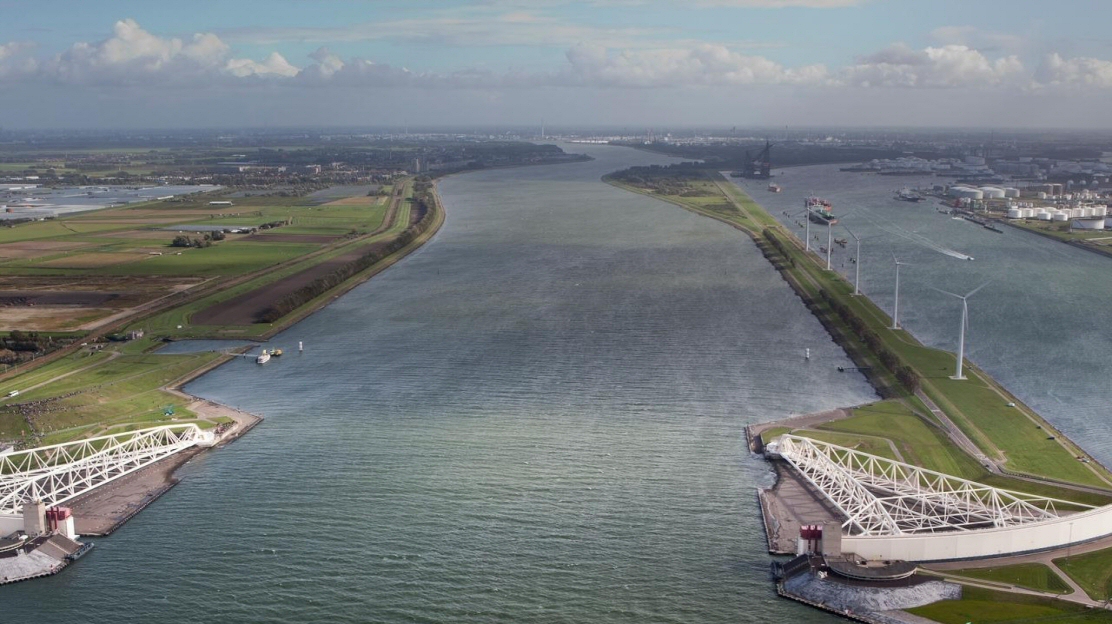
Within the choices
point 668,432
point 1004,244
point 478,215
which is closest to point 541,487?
point 668,432

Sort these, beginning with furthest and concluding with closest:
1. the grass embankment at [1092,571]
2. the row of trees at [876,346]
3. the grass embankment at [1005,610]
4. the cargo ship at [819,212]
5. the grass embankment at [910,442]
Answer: the cargo ship at [819,212] < the row of trees at [876,346] < the grass embankment at [910,442] < the grass embankment at [1092,571] < the grass embankment at [1005,610]

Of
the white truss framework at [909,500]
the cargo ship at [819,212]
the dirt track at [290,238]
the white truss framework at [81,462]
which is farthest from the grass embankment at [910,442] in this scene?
the dirt track at [290,238]

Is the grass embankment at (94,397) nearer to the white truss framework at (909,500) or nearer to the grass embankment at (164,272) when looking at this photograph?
the grass embankment at (164,272)

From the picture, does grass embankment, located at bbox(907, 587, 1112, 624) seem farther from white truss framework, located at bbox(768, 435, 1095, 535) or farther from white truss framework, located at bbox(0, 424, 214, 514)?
white truss framework, located at bbox(0, 424, 214, 514)

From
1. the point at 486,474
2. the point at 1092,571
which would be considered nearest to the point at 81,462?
the point at 486,474

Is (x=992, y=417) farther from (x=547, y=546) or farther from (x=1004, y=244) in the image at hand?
(x=1004, y=244)

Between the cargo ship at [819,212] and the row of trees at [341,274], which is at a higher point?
the cargo ship at [819,212]
